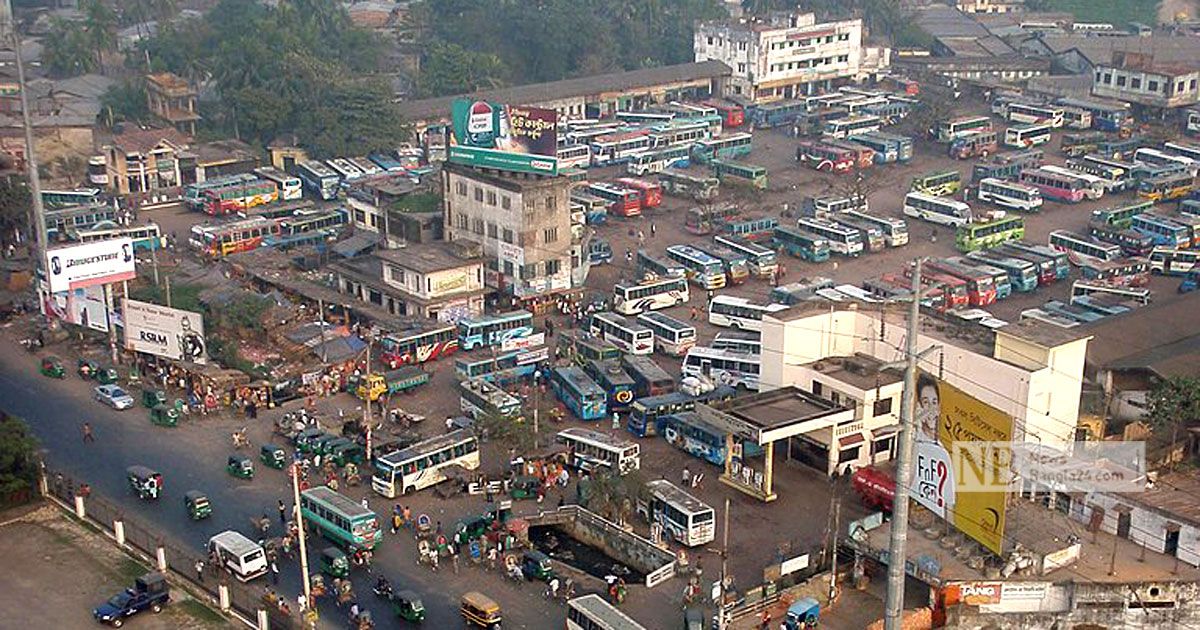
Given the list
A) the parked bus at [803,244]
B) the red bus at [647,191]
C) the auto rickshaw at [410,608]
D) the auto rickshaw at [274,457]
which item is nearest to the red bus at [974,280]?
the parked bus at [803,244]

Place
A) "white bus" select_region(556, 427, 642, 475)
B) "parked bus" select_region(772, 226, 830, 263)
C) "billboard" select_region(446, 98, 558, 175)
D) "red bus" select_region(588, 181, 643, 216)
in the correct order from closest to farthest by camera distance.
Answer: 1. "white bus" select_region(556, 427, 642, 475)
2. "billboard" select_region(446, 98, 558, 175)
3. "parked bus" select_region(772, 226, 830, 263)
4. "red bus" select_region(588, 181, 643, 216)

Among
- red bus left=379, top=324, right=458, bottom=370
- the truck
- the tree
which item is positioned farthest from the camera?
red bus left=379, top=324, right=458, bottom=370

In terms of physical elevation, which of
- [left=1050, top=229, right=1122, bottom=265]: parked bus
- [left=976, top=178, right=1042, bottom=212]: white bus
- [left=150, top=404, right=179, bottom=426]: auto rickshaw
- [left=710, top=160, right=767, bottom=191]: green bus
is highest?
[left=710, top=160, right=767, bottom=191]: green bus

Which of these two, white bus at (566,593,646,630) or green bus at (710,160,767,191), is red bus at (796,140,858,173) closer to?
green bus at (710,160,767,191)

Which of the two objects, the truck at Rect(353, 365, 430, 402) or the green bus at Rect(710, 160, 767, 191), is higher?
the green bus at Rect(710, 160, 767, 191)

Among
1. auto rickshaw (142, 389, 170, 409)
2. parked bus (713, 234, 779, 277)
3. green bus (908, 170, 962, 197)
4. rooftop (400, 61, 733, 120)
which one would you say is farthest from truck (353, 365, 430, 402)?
rooftop (400, 61, 733, 120)

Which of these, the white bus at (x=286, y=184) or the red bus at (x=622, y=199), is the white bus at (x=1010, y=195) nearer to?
the red bus at (x=622, y=199)
